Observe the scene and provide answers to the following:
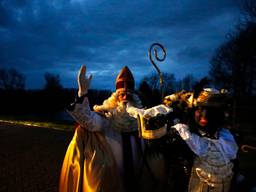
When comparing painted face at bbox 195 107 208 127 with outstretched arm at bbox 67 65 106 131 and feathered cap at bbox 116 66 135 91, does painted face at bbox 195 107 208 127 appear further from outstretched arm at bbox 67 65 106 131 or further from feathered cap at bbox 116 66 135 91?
outstretched arm at bbox 67 65 106 131

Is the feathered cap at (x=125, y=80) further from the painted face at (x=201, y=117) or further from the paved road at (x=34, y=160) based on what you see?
the paved road at (x=34, y=160)

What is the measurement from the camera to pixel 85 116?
2541 mm

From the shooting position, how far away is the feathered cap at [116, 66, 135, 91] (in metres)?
2.98

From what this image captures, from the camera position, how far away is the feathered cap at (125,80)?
2.98m

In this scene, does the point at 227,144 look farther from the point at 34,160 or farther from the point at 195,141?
the point at 34,160

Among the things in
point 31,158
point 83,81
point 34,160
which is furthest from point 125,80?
point 31,158

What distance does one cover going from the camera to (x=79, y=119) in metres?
2.55

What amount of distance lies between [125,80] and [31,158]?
461 centimetres

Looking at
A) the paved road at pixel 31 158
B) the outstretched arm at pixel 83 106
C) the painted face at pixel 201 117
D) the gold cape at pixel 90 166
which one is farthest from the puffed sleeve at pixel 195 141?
the paved road at pixel 31 158

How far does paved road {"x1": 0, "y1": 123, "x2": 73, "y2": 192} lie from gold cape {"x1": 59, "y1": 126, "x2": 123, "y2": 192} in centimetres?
225

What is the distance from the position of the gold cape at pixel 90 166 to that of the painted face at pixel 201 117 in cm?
91

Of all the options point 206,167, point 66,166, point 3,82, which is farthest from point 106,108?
point 3,82

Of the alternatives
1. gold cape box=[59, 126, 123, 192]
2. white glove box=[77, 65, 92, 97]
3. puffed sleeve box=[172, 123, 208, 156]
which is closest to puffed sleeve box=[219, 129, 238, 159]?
puffed sleeve box=[172, 123, 208, 156]

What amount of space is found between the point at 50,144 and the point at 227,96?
263 inches
